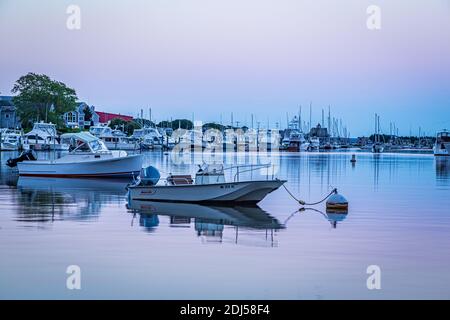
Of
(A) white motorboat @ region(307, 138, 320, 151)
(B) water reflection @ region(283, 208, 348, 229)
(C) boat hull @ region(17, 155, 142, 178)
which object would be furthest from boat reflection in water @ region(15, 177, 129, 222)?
(A) white motorboat @ region(307, 138, 320, 151)

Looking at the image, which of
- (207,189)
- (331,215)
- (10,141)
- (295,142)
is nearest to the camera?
(331,215)

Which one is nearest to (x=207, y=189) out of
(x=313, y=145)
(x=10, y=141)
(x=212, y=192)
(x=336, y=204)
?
(x=212, y=192)

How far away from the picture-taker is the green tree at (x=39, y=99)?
14100 cm

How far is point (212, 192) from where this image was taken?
100 feet

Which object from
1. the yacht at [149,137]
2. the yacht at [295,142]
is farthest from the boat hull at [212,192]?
the yacht at [295,142]

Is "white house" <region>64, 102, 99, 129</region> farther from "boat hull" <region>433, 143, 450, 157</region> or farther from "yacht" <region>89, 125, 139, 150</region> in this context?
"boat hull" <region>433, 143, 450, 157</region>

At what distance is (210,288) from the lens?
48.4ft

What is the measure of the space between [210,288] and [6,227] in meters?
10.8

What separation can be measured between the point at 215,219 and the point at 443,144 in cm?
12045

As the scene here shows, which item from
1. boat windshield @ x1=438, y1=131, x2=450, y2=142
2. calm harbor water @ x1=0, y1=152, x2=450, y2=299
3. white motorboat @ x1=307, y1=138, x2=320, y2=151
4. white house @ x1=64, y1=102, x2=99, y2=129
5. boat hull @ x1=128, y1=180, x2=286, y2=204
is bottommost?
calm harbor water @ x1=0, y1=152, x2=450, y2=299

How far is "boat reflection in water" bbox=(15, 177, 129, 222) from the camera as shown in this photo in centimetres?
2758

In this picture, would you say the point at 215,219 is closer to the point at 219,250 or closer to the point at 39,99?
the point at 219,250

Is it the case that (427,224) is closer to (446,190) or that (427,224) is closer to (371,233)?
(371,233)

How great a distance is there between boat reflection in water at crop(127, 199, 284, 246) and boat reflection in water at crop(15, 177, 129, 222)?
7.26ft
